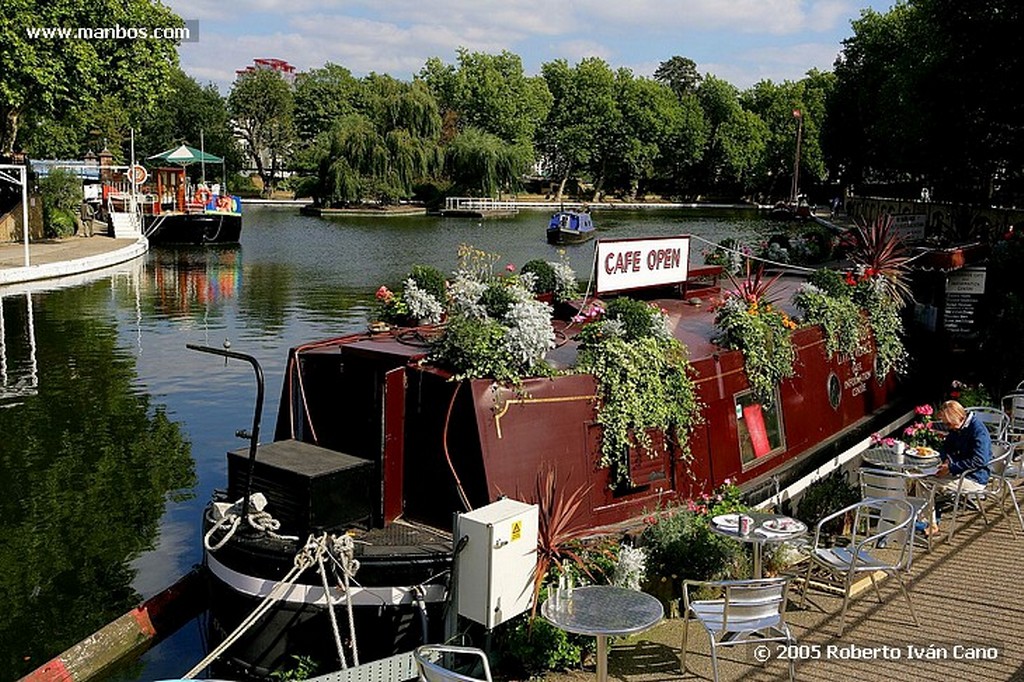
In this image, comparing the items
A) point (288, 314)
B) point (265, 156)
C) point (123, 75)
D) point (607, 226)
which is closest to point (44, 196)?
point (123, 75)

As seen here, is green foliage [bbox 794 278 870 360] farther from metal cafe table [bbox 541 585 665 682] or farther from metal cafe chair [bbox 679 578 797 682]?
metal cafe table [bbox 541 585 665 682]

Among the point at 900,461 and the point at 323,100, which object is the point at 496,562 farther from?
the point at 323,100

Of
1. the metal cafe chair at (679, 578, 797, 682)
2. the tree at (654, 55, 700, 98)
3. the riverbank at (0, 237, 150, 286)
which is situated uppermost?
the tree at (654, 55, 700, 98)

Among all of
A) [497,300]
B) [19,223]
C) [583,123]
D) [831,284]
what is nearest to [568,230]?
[19,223]

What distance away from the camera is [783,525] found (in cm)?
729

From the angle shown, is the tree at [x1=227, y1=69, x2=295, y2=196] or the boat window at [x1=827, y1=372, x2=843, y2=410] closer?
the boat window at [x1=827, y1=372, x2=843, y2=410]

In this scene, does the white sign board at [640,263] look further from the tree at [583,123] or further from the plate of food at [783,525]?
the tree at [583,123]

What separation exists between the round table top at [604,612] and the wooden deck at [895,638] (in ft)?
1.96

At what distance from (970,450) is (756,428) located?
82.9 inches

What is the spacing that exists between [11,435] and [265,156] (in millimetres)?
95498

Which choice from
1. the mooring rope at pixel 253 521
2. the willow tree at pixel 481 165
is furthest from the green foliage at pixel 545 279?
the willow tree at pixel 481 165

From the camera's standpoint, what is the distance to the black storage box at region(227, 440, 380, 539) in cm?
723

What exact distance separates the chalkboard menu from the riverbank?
25839 millimetres

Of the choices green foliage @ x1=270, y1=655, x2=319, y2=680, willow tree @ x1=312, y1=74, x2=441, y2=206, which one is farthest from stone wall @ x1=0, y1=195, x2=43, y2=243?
green foliage @ x1=270, y1=655, x2=319, y2=680
